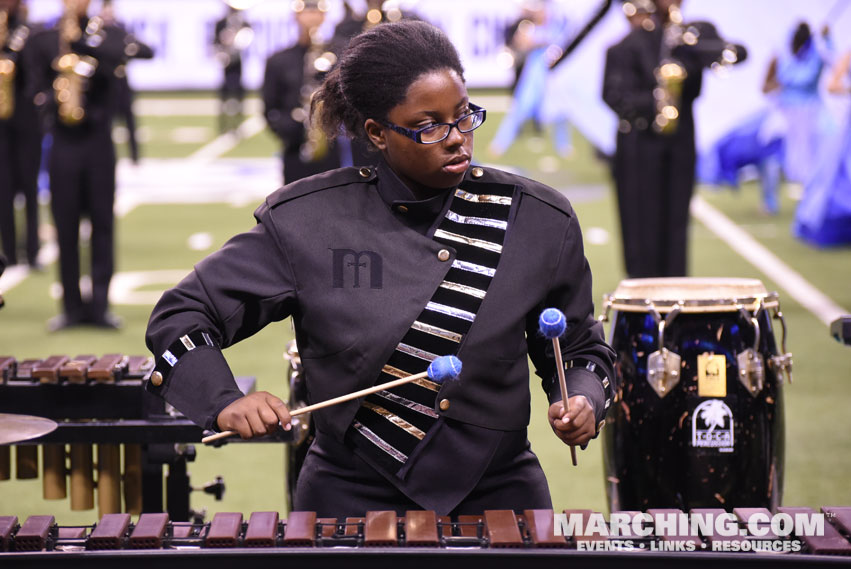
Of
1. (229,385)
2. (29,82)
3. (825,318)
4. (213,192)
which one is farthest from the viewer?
(213,192)

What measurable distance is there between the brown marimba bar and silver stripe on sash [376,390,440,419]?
1154mm

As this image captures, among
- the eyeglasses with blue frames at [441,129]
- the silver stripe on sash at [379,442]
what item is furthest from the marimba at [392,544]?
the eyeglasses with blue frames at [441,129]

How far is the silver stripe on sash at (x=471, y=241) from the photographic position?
2877mm

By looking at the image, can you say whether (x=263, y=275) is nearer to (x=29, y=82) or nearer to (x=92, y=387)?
(x=92, y=387)

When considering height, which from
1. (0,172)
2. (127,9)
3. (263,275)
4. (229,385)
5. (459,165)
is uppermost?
(127,9)

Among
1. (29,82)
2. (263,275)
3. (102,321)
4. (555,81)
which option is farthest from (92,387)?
(555,81)

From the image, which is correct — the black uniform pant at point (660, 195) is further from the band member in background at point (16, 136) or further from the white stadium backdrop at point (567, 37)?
the band member in background at point (16, 136)

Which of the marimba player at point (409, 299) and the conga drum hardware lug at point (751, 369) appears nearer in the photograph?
the marimba player at point (409, 299)

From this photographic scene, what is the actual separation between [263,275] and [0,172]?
25.4 feet

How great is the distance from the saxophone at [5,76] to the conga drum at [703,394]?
21.2ft

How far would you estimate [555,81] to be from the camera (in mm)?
18328

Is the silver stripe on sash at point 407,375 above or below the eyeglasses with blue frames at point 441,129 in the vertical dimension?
below

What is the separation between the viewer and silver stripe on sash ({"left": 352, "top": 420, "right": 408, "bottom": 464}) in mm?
2826

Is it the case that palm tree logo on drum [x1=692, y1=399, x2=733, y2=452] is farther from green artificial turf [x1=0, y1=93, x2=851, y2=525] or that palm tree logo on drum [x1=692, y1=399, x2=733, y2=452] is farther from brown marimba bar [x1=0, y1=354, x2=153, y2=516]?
brown marimba bar [x1=0, y1=354, x2=153, y2=516]
